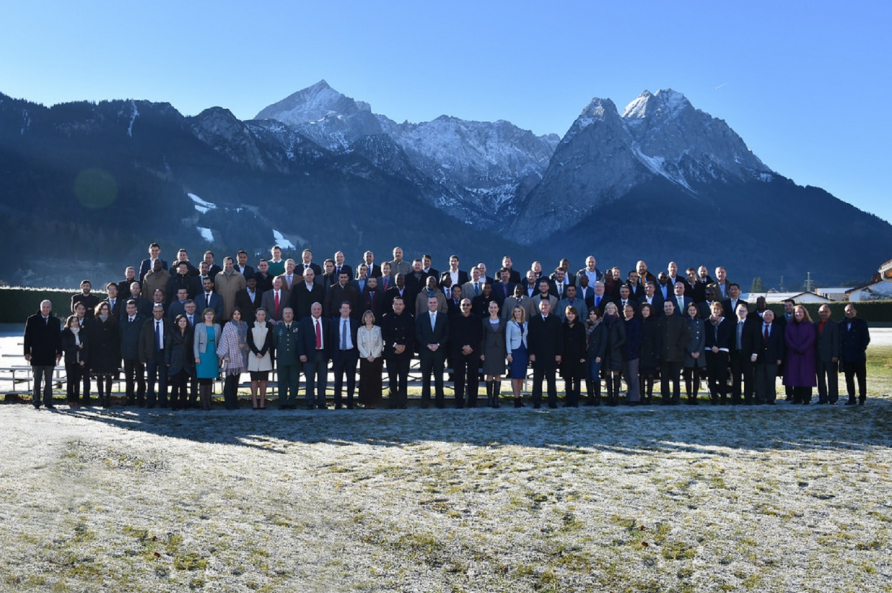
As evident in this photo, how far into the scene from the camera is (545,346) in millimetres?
13578

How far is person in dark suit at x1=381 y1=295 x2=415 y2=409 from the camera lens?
13.7 metres

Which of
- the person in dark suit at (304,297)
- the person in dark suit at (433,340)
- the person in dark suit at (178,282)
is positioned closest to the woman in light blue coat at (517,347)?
the person in dark suit at (433,340)

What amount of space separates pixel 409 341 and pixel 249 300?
11.4 feet

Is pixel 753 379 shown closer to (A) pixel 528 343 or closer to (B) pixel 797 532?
(A) pixel 528 343

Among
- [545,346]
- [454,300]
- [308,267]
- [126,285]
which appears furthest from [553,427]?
[126,285]

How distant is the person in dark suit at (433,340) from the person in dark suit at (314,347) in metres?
1.79

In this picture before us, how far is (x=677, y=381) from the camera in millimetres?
13922

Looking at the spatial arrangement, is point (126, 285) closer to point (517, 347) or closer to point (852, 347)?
point (517, 347)

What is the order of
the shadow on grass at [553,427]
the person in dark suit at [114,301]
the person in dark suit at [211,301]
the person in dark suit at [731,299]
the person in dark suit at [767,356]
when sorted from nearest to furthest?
the shadow on grass at [553,427]
the person in dark suit at [211,301]
the person in dark suit at [767,356]
the person in dark suit at [114,301]
the person in dark suit at [731,299]

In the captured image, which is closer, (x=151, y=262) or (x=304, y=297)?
(x=304, y=297)

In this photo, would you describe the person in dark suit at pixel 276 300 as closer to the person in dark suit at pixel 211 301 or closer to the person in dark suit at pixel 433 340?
the person in dark suit at pixel 211 301

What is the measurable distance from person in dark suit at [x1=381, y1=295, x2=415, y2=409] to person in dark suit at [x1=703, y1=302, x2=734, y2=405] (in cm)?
600

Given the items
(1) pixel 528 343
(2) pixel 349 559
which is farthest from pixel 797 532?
(1) pixel 528 343

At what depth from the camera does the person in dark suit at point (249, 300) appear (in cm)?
1430
